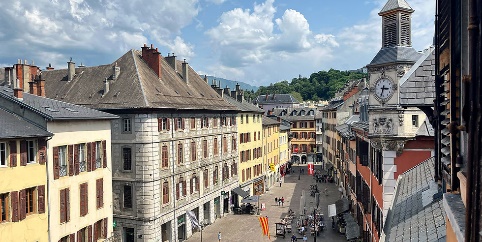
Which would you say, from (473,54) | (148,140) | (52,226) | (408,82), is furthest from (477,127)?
(148,140)

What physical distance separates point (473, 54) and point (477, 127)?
687 millimetres

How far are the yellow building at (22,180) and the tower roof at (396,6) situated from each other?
791 inches

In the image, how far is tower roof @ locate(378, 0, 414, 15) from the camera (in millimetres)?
22111

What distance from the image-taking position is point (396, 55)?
70.5ft

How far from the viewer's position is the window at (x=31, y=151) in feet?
76.8

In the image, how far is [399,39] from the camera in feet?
73.0

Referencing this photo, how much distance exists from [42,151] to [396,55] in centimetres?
2019

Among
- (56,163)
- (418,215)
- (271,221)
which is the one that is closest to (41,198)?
(56,163)

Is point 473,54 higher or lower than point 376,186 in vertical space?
higher

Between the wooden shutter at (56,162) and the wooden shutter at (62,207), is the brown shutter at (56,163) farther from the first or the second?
the wooden shutter at (62,207)

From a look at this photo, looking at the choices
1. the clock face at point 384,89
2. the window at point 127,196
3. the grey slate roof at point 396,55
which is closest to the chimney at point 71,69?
the window at point 127,196

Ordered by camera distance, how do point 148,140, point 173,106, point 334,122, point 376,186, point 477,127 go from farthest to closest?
1. point 334,122
2. point 173,106
3. point 148,140
4. point 376,186
5. point 477,127

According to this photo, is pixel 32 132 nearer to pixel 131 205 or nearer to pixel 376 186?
pixel 131 205

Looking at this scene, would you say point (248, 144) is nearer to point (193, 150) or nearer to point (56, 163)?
point (193, 150)
